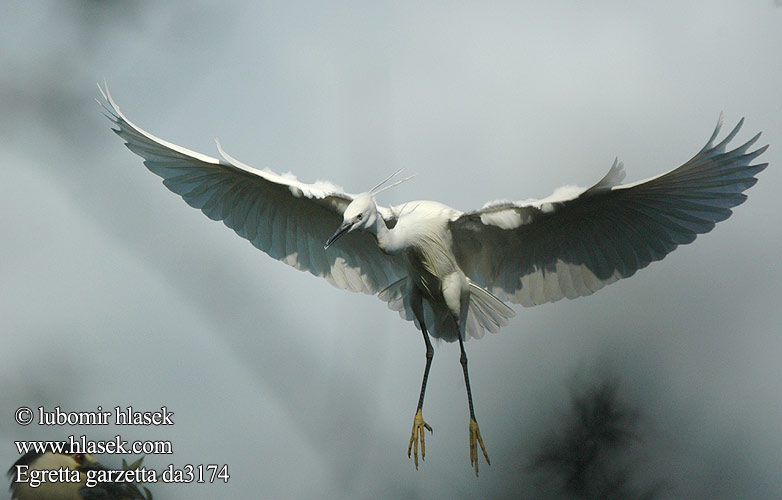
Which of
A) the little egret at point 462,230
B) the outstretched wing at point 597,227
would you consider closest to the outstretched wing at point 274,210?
the little egret at point 462,230

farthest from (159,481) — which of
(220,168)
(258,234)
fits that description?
(220,168)

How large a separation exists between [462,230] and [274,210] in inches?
23.7

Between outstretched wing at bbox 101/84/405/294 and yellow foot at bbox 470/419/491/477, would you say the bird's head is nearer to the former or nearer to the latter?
outstretched wing at bbox 101/84/405/294

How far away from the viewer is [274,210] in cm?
261

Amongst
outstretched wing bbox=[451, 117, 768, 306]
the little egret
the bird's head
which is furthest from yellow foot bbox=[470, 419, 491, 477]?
the bird's head

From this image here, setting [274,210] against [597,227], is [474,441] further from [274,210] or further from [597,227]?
[274,210]

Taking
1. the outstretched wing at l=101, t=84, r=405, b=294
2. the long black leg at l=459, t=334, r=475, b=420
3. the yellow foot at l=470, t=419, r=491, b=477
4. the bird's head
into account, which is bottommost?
the yellow foot at l=470, t=419, r=491, b=477

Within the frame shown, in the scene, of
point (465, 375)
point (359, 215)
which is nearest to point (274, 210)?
point (359, 215)

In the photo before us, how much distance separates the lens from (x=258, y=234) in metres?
2.63

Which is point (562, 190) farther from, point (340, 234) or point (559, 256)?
point (340, 234)

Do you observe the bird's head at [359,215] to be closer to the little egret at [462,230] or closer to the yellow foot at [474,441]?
the little egret at [462,230]

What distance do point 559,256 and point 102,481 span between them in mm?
1585

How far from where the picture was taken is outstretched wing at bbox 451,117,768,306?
7.04 feet

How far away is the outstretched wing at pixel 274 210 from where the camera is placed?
2475mm
